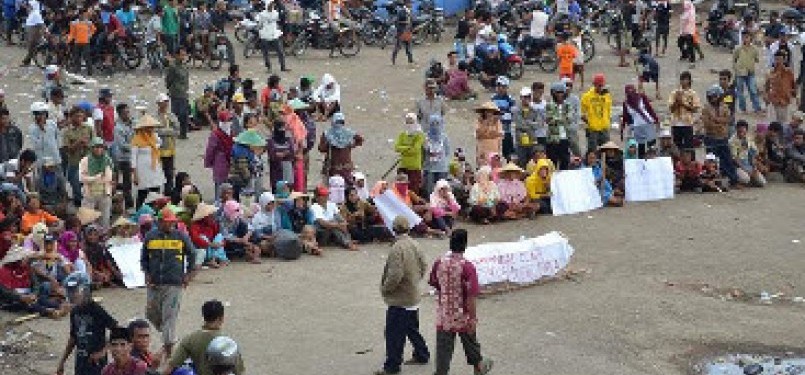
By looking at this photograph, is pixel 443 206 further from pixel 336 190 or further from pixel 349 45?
pixel 349 45

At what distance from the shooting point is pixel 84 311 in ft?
37.6

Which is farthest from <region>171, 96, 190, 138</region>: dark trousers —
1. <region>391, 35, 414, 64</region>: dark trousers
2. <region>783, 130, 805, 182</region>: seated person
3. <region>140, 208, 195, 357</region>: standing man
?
<region>140, 208, 195, 357</region>: standing man

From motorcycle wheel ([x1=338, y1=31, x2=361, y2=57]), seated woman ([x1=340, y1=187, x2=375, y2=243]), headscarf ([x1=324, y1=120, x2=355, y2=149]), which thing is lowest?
seated woman ([x1=340, y1=187, x2=375, y2=243])

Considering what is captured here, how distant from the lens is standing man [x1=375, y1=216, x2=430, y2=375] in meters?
12.7

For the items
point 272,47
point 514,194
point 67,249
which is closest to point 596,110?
point 514,194

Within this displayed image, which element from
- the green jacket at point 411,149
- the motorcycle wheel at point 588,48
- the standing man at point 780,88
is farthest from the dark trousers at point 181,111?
the motorcycle wheel at point 588,48

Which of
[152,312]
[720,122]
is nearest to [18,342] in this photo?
[152,312]

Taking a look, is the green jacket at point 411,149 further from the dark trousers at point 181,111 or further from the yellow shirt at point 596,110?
the dark trousers at point 181,111

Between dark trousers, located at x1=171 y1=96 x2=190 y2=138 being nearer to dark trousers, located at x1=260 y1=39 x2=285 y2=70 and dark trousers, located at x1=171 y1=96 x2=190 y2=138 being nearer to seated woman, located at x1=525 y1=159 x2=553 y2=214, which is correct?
dark trousers, located at x1=260 y1=39 x2=285 y2=70

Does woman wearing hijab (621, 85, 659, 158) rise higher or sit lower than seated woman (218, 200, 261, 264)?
higher

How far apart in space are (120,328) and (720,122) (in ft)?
40.8

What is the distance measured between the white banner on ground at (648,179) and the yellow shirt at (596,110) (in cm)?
92

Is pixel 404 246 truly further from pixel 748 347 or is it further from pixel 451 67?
pixel 451 67

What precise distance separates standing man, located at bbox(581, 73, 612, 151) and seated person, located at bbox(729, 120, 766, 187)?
73.5 inches
